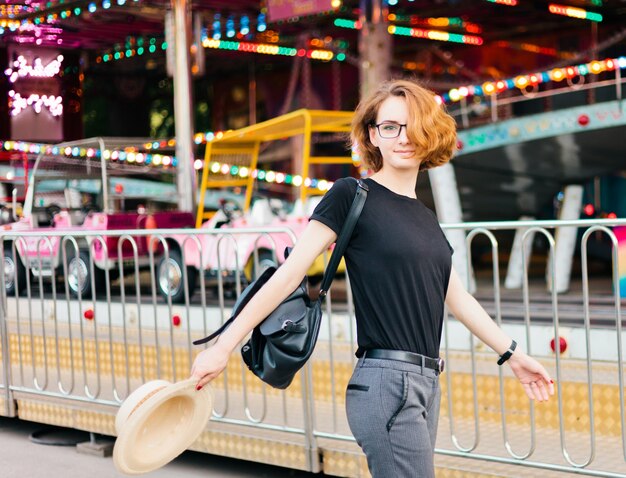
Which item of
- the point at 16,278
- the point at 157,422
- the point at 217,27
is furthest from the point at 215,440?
the point at 217,27

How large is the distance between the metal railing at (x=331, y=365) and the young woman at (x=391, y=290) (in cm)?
149

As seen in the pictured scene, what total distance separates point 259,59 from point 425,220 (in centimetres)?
1626

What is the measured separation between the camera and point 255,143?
9.86 m

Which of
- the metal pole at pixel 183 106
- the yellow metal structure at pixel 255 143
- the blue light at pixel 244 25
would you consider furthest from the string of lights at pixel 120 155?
the blue light at pixel 244 25

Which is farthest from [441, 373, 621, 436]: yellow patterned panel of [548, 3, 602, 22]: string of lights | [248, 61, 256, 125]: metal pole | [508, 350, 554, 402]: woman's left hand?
[248, 61, 256, 125]: metal pole

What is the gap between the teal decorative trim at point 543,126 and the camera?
817cm

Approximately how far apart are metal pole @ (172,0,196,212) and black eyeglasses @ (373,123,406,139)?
7838 millimetres

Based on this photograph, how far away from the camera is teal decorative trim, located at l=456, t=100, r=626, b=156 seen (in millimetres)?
8172

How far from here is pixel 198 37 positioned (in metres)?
11.0

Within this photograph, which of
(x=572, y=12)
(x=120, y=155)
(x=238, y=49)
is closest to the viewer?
(x=120, y=155)

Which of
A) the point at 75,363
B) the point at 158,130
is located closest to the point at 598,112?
the point at 75,363

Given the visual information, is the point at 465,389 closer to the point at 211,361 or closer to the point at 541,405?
the point at 541,405

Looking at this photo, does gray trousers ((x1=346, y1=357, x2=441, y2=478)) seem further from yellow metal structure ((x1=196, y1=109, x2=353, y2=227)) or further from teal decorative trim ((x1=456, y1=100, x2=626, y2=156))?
teal decorative trim ((x1=456, y1=100, x2=626, y2=156))

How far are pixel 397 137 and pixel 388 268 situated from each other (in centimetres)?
35
